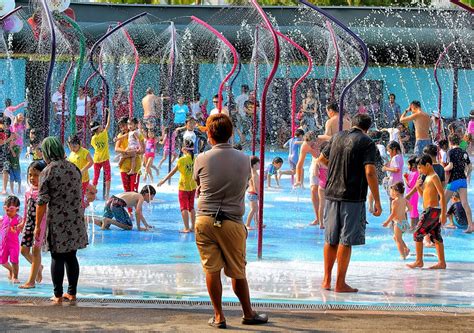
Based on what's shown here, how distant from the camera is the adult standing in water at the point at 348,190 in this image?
9.47 meters

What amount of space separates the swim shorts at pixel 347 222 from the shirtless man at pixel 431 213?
5.91 ft

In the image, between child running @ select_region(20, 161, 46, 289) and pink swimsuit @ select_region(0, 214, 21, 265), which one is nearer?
child running @ select_region(20, 161, 46, 289)

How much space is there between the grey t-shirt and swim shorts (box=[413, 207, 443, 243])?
372 cm

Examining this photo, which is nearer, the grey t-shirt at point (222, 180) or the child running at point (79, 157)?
the grey t-shirt at point (222, 180)

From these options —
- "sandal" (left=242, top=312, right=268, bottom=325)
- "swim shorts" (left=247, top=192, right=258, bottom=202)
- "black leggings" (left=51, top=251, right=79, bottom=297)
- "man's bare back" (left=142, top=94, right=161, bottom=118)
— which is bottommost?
"sandal" (left=242, top=312, right=268, bottom=325)

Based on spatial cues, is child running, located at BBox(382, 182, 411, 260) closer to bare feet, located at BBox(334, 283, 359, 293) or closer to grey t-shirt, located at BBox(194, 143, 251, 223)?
bare feet, located at BBox(334, 283, 359, 293)

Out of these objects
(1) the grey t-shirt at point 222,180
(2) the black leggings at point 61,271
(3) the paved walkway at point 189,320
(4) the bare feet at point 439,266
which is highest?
(1) the grey t-shirt at point 222,180

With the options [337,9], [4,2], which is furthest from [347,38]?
[4,2]

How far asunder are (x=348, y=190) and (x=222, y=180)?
1984 mm

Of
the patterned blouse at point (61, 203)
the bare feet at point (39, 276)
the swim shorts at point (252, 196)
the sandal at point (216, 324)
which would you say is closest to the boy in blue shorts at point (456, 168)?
the swim shorts at point (252, 196)

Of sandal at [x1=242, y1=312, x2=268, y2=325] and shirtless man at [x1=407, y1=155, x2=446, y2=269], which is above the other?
shirtless man at [x1=407, y1=155, x2=446, y2=269]

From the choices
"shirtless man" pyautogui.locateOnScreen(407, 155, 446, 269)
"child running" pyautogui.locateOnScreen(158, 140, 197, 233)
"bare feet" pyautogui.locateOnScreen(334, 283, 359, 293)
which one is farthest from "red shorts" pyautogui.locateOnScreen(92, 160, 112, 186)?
"bare feet" pyautogui.locateOnScreen(334, 283, 359, 293)

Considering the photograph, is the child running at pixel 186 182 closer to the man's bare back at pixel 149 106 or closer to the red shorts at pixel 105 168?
the red shorts at pixel 105 168

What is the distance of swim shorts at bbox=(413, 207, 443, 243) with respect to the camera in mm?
11133
